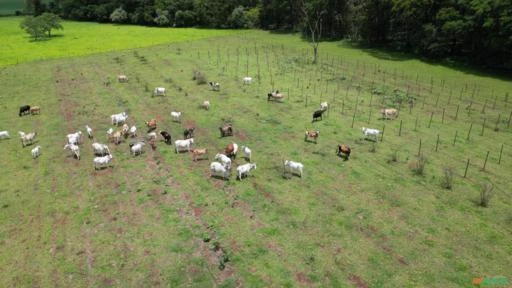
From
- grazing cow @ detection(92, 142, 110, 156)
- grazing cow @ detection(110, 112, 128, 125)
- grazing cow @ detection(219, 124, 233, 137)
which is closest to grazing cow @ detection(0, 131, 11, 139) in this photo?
grazing cow @ detection(110, 112, 128, 125)

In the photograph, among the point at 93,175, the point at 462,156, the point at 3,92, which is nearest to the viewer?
the point at 93,175

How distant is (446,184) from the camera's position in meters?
17.6

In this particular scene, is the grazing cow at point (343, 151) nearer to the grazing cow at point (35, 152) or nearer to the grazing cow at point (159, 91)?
the grazing cow at point (35, 152)

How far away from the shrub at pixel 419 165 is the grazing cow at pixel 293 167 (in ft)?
18.0

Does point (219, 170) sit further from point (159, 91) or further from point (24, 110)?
point (24, 110)

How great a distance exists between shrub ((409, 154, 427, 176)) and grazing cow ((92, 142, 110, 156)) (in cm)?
1561

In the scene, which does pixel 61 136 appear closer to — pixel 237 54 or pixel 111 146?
pixel 111 146

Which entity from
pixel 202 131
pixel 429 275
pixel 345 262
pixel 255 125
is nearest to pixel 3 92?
pixel 202 131

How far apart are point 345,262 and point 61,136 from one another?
62.2 feet

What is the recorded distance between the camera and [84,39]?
202 feet

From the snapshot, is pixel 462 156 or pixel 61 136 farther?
pixel 61 136

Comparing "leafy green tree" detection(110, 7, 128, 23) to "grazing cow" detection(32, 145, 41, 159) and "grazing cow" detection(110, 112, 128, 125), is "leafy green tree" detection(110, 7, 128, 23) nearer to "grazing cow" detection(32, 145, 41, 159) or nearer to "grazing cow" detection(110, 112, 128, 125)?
"grazing cow" detection(110, 112, 128, 125)

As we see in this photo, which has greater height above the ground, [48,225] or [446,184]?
[446,184]

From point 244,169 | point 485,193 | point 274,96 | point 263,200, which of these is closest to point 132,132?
point 244,169
